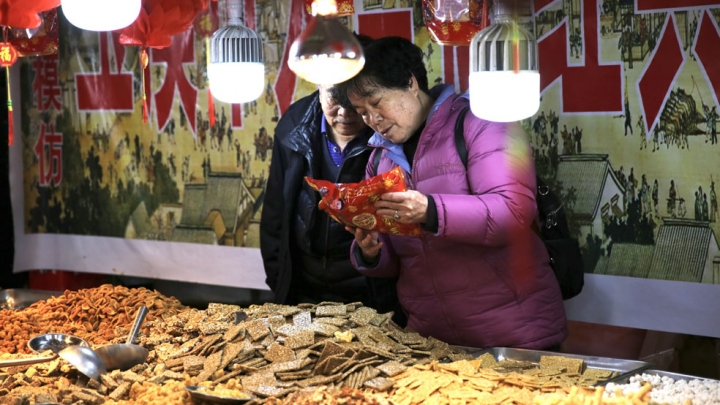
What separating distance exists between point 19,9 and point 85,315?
3.23 feet

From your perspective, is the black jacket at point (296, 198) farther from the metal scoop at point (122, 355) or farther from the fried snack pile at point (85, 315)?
the metal scoop at point (122, 355)

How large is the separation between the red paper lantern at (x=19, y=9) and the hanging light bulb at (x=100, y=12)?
394 millimetres

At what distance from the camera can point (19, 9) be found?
7.74 ft

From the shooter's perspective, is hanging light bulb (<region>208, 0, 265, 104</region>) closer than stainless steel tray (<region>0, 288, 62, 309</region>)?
Yes

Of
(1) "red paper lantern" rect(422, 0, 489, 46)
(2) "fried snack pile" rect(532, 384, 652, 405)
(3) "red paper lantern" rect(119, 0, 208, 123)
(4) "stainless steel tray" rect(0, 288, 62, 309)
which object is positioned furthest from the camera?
(4) "stainless steel tray" rect(0, 288, 62, 309)

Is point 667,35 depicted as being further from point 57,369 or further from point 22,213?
point 22,213

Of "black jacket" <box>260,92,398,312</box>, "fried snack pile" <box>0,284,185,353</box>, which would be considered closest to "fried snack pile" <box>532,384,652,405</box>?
"black jacket" <box>260,92,398,312</box>

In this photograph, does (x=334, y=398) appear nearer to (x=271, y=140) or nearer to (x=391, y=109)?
(x=391, y=109)

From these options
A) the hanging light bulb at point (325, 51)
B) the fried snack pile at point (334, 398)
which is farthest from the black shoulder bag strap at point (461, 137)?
the fried snack pile at point (334, 398)

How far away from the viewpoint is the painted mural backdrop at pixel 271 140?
2873 mm

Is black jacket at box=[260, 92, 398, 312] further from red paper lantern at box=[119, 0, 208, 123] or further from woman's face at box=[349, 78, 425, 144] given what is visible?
red paper lantern at box=[119, 0, 208, 123]

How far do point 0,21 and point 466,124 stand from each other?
1371 mm

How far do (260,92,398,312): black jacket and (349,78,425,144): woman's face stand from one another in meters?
0.45

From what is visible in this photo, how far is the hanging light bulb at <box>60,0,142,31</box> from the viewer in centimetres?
200
